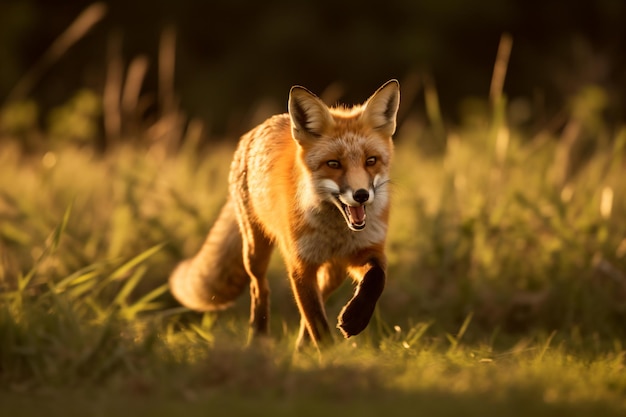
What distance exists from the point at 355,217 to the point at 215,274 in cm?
153

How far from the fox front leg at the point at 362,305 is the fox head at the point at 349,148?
30 centimetres

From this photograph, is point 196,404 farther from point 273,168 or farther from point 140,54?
point 140,54

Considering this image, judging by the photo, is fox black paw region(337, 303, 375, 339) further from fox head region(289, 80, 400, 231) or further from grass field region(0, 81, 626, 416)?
fox head region(289, 80, 400, 231)

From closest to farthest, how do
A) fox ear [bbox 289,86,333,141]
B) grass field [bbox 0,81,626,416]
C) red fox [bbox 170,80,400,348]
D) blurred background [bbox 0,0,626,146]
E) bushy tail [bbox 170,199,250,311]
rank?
grass field [bbox 0,81,626,416], red fox [bbox 170,80,400,348], fox ear [bbox 289,86,333,141], bushy tail [bbox 170,199,250,311], blurred background [bbox 0,0,626,146]

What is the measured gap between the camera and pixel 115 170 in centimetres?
825

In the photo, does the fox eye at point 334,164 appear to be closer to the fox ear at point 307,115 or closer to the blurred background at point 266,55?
the fox ear at point 307,115

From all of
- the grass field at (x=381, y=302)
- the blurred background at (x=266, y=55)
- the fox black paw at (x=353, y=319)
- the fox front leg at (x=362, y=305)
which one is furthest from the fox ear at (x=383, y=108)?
the blurred background at (x=266, y=55)

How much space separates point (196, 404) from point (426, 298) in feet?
9.39

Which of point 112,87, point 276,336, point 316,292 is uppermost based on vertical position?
point 112,87

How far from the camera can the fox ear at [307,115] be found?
183 inches

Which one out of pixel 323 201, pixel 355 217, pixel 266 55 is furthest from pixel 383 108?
pixel 266 55

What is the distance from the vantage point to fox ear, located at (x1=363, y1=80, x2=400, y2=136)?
4.72m

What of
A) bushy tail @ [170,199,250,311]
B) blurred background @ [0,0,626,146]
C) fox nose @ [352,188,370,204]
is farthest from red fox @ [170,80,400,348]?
blurred background @ [0,0,626,146]

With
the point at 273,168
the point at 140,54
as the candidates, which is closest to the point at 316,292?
the point at 273,168
